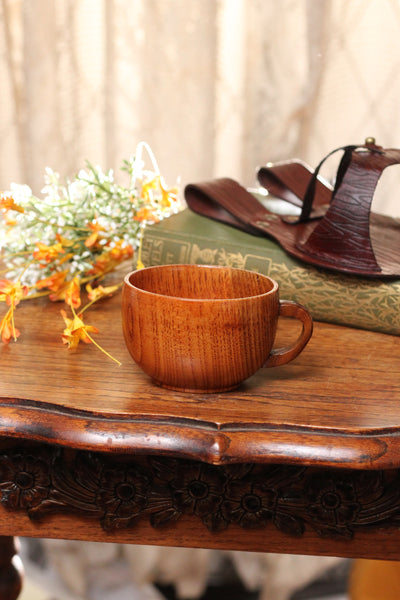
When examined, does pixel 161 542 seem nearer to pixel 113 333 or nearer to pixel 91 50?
pixel 113 333

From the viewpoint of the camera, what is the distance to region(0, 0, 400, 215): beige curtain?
1.27 m

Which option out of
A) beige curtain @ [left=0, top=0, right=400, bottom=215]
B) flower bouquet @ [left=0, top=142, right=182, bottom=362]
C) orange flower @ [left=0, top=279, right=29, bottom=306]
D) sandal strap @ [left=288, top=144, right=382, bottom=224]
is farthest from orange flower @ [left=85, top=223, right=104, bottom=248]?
beige curtain @ [left=0, top=0, right=400, bottom=215]

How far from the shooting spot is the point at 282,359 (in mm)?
541

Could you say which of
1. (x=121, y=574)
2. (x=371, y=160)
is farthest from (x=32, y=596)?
(x=371, y=160)

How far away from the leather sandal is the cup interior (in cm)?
13

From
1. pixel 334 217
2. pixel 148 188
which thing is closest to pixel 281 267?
pixel 334 217

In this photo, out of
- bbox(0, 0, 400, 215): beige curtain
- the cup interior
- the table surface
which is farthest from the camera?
bbox(0, 0, 400, 215): beige curtain

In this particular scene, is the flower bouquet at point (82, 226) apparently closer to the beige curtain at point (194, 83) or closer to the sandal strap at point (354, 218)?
the sandal strap at point (354, 218)

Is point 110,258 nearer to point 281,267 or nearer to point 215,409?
point 281,267

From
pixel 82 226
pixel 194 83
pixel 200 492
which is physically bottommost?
pixel 200 492

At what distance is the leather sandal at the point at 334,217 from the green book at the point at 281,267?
2 cm

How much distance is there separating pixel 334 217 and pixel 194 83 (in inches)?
30.2

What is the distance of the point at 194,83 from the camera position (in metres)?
1.33

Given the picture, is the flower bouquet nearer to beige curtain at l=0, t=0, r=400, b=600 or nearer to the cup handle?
the cup handle
